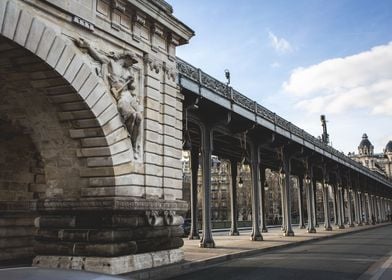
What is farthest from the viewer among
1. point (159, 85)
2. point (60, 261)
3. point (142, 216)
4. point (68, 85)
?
point (159, 85)

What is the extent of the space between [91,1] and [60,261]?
23.0 ft

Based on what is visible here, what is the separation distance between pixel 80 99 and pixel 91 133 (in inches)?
42.0

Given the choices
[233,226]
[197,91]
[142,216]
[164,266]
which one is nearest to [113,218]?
[142,216]

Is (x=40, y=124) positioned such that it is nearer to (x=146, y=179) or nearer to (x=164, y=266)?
(x=146, y=179)

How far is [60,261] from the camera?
12555 mm

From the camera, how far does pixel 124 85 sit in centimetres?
1339

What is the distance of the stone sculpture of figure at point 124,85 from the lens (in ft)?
42.8

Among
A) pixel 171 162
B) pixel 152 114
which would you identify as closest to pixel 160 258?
pixel 171 162

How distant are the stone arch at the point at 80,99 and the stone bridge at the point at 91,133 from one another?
27 mm

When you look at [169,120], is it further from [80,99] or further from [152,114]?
[80,99]

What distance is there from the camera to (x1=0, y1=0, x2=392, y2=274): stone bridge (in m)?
11.5

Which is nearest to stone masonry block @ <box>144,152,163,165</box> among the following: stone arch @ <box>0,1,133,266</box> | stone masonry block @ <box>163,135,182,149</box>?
stone masonry block @ <box>163,135,182,149</box>

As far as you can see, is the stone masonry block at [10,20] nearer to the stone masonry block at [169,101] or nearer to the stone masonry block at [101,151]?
the stone masonry block at [101,151]

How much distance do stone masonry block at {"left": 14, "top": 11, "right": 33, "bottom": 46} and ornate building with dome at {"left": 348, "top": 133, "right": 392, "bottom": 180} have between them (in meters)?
165
